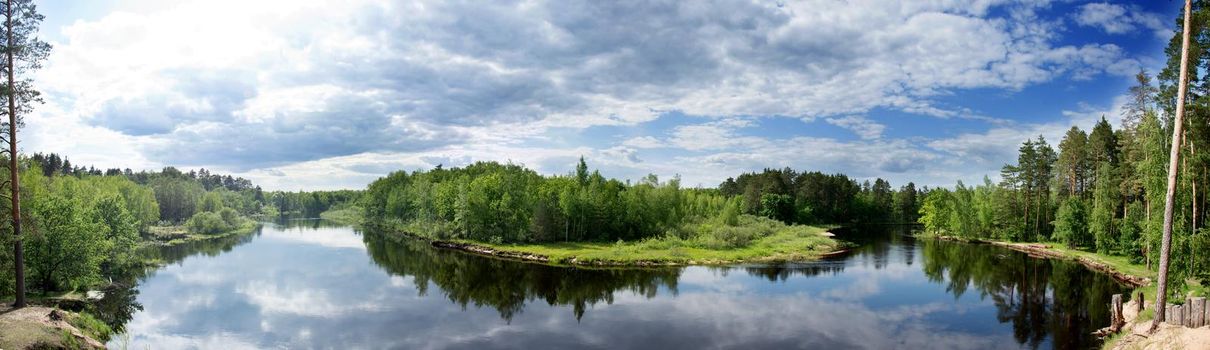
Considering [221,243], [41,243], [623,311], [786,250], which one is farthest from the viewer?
[221,243]

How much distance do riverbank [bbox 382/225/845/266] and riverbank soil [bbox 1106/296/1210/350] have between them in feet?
129

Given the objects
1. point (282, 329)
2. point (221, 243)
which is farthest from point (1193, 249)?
point (221, 243)

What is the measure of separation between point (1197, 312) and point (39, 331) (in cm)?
4436

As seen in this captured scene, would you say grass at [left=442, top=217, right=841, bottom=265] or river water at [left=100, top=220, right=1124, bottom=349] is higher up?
grass at [left=442, top=217, right=841, bottom=265]

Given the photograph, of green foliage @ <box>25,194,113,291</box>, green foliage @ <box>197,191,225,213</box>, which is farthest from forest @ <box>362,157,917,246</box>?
green foliage @ <box>197,191,225,213</box>

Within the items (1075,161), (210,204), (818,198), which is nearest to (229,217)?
(210,204)

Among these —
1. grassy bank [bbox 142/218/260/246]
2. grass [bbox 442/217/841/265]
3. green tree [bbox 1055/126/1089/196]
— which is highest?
green tree [bbox 1055/126/1089/196]

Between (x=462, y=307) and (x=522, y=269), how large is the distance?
19399mm

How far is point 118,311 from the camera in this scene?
35719mm

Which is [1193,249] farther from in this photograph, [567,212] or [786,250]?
[567,212]

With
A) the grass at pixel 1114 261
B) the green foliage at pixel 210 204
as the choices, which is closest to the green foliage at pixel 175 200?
the green foliage at pixel 210 204

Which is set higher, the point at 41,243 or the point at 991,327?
the point at 41,243

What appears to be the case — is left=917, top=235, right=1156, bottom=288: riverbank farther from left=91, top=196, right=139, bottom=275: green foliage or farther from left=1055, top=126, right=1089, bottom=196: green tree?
left=91, top=196, right=139, bottom=275: green foliage

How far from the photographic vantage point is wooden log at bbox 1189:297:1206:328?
22156 millimetres
